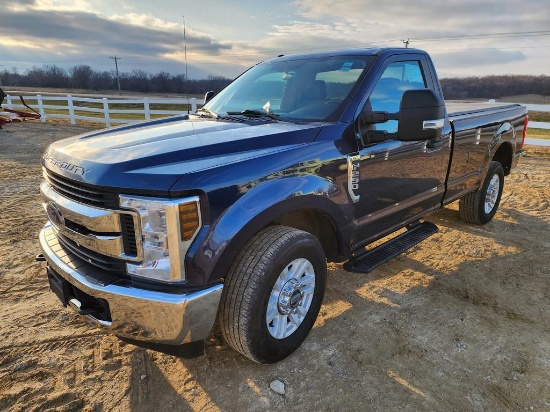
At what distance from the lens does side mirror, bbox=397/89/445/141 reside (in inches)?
104

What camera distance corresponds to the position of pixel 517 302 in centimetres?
346

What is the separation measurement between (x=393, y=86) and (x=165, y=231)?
7.69 feet

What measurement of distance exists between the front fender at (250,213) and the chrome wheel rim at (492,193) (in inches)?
135

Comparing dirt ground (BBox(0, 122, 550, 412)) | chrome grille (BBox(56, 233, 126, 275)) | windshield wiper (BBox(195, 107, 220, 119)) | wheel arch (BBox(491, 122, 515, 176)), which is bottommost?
dirt ground (BBox(0, 122, 550, 412))

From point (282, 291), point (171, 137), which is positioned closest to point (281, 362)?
point (282, 291)

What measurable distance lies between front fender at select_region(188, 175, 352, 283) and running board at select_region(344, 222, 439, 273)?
0.59m

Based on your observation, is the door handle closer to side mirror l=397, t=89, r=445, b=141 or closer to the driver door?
the driver door

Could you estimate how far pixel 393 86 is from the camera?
336 cm

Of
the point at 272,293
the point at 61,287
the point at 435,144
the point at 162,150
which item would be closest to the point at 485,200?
the point at 435,144

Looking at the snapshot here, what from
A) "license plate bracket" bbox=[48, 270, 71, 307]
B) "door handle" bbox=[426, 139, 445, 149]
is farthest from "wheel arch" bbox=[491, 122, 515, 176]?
"license plate bracket" bbox=[48, 270, 71, 307]

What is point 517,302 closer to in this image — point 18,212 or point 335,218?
point 335,218

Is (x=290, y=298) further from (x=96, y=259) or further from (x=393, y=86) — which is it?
(x=393, y=86)

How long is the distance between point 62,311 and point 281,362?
5.91 ft

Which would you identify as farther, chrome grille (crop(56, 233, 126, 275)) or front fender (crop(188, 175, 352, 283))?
chrome grille (crop(56, 233, 126, 275))
